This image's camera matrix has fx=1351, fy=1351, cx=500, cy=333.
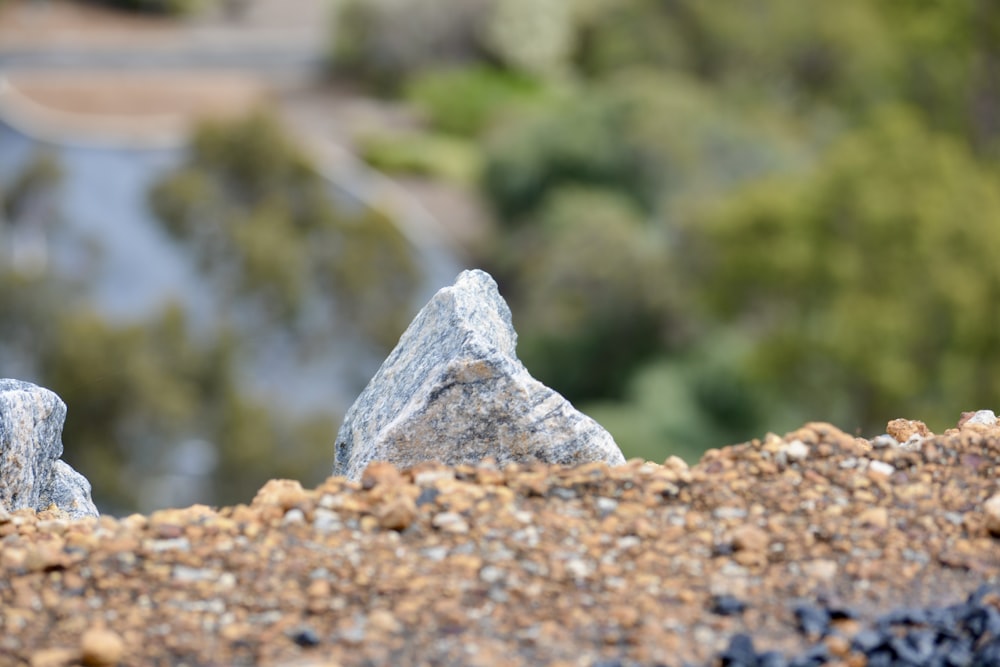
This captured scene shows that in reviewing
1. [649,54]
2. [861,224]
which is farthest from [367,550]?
[649,54]

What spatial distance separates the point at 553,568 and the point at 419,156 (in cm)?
5818

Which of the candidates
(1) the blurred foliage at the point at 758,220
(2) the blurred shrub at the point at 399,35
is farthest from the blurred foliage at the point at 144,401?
(2) the blurred shrub at the point at 399,35

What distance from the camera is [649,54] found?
69812mm

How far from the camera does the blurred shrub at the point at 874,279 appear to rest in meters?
33.8

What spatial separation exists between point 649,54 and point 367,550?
219ft

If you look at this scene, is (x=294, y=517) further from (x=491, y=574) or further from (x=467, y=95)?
(x=467, y=95)

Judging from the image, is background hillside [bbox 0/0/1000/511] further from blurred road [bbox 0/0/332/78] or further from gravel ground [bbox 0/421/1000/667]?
gravel ground [bbox 0/421/1000/667]

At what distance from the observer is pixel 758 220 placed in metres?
37.1

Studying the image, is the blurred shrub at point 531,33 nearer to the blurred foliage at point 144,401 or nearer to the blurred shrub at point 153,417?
the blurred foliage at point 144,401

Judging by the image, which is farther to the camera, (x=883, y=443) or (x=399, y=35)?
(x=399, y=35)

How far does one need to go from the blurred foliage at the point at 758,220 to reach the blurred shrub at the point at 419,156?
Answer: 1.87 meters

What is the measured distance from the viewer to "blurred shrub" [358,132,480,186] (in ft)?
203

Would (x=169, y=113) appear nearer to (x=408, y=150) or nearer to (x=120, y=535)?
(x=408, y=150)

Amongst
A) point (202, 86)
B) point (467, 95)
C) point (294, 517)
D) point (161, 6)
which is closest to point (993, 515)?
point (294, 517)
